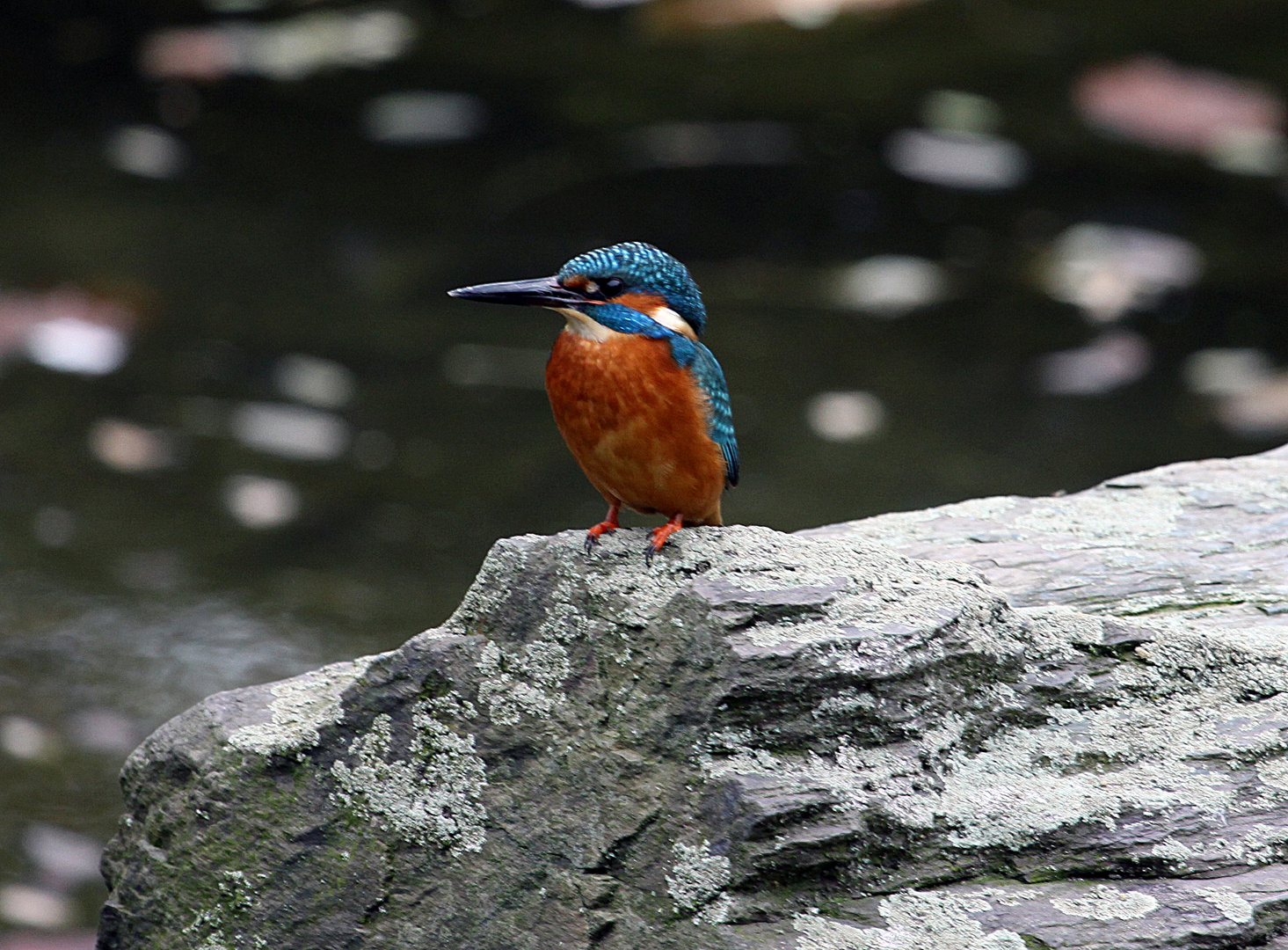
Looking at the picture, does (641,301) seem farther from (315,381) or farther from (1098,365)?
(1098,365)

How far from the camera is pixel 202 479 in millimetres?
5531

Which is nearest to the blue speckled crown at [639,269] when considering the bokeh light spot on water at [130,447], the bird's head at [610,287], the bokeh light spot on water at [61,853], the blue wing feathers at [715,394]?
the bird's head at [610,287]

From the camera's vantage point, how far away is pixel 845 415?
233 inches

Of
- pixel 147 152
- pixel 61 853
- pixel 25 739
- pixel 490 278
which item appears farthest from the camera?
pixel 147 152

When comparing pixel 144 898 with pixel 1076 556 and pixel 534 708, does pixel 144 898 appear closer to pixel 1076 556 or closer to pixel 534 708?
pixel 534 708

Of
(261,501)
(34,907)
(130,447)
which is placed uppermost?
(130,447)

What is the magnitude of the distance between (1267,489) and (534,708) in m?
1.99

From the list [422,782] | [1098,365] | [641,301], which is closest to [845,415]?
[1098,365]

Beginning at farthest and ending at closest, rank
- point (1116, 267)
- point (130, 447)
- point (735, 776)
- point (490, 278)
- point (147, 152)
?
1. point (147, 152)
2. point (1116, 267)
3. point (490, 278)
4. point (130, 447)
5. point (735, 776)

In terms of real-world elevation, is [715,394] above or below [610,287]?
below

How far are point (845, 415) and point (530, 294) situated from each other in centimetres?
329

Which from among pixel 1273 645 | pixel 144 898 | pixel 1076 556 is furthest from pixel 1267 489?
pixel 144 898

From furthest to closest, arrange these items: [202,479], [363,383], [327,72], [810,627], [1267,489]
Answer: [327,72], [363,383], [202,479], [1267,489], [810,627]

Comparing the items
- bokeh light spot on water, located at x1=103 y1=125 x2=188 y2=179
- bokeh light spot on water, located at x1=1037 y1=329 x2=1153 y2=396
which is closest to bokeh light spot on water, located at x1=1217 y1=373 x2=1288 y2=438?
bokeh light spot on water, located at x1=1037 y1=329 x2=1153 y2=396
